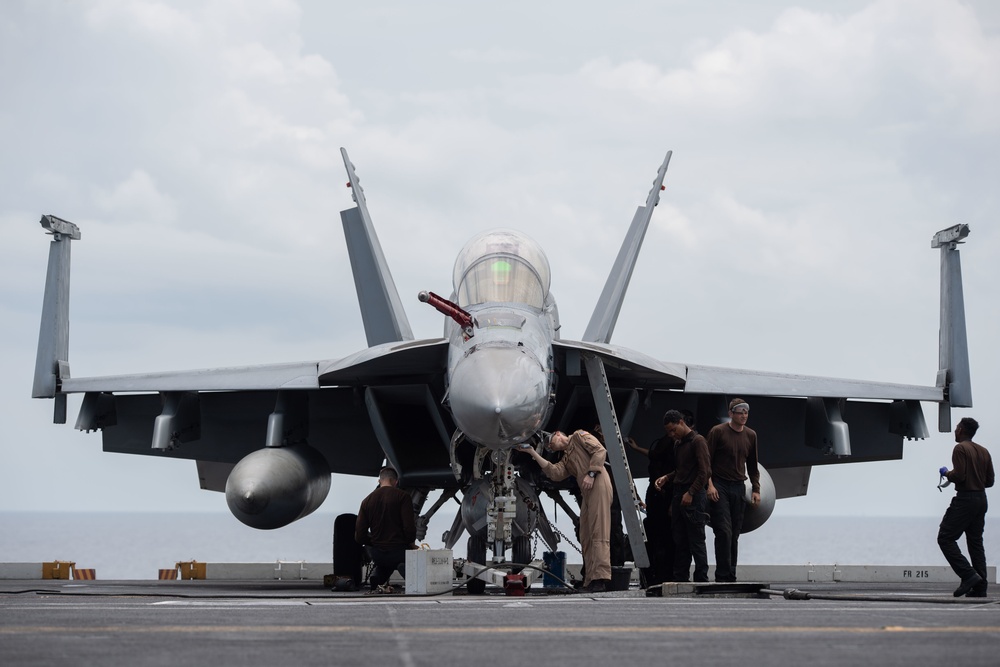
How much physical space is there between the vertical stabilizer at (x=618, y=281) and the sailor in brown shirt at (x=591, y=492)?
5.30 m

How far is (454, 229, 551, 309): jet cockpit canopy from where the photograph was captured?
1223 cm

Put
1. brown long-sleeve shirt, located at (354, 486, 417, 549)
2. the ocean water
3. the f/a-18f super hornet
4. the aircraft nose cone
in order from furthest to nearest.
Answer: the ocean water
brown long-sleeve shirt, located at (354, 486, 417, 549)
the f/a-18f super hornet
the aircraft nose cone

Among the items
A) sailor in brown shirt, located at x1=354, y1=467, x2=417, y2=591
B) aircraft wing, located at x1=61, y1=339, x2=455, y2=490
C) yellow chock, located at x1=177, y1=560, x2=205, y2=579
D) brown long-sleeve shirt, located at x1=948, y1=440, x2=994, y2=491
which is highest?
aircraft wing, located at x1=61, y1=339, x2=455, y2=490

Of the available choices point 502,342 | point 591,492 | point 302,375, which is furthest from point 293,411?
point 591,492

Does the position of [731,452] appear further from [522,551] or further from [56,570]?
[56,570]

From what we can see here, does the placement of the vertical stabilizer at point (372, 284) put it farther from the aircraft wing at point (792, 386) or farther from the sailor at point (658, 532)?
the sailor at point (658, 532)

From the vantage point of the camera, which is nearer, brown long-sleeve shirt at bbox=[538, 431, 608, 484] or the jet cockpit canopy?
brown long-sleeve shirt at bbox=[538, 431, 608, 484]

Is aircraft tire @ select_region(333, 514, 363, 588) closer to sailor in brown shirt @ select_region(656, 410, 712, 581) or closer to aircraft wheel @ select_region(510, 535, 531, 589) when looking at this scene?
aircraft wheel @ select_region(510, 535, 531, 589)

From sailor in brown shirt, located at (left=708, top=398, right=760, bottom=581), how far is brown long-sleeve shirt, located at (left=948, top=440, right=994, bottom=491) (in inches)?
60.1

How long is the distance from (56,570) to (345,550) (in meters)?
5.62

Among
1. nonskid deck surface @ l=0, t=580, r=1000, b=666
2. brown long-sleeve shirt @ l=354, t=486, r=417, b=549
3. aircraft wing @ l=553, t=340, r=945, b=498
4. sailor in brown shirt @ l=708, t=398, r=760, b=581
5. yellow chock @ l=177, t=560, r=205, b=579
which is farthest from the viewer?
yellow chock @ l=177, t=560, r=205, b=579

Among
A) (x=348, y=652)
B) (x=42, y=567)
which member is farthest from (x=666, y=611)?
(x=42, y=567)

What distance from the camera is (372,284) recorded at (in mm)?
16641

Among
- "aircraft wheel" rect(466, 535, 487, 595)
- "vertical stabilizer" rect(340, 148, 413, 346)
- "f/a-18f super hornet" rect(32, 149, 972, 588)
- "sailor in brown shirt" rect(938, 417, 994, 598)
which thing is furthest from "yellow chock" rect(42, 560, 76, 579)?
"sailor in brown shirt" rect(938, 417, 994, 598)
